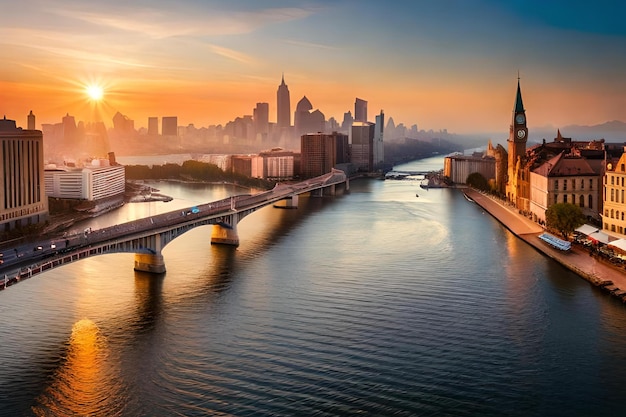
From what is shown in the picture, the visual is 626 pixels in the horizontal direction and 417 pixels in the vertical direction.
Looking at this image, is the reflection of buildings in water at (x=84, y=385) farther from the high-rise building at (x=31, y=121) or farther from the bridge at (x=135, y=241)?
the high-rise building at (x=31, y=121)

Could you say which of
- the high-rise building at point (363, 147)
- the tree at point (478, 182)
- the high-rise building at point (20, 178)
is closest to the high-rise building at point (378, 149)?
the high-rise building at point (363, 147)

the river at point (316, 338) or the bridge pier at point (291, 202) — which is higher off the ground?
the bridge pier at point (291, 202)

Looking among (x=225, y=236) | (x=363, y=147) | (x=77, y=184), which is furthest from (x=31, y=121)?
(x=363, y=147)

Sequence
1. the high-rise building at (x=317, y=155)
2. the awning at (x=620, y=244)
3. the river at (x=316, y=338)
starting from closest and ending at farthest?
the river at (x=316, y=338) < the awning at (x=620, y=244) < the high-rise building at (x=317, y=155)

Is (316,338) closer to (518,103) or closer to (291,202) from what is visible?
(291,202)

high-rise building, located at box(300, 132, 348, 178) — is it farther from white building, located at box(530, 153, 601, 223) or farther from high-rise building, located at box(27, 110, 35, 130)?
white building, located at box(530, 153, 601, 223)

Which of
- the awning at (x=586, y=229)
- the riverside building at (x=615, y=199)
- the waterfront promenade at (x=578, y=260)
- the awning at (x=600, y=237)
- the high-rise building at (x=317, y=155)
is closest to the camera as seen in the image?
the waterfront promenade at (x=578, y=260)

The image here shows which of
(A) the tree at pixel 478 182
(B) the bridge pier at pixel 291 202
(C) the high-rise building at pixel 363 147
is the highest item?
(C) the high-rise building at pixel 363 147

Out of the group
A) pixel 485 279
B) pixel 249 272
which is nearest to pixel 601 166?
pixel 485 279
